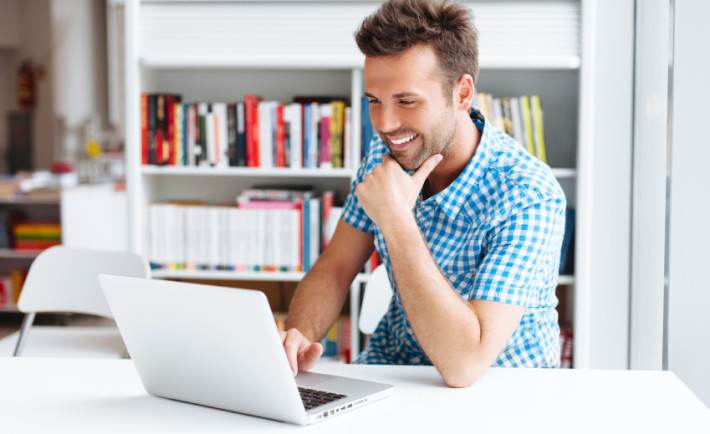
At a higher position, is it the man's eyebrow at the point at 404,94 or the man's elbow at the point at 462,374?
the man's eyebrow at the point at 404,94

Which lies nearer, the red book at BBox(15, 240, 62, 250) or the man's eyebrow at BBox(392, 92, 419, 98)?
the man's eyebrow at BBox(392, 92, 419, 98)

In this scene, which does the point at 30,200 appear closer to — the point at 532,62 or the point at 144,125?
the point at 144,125

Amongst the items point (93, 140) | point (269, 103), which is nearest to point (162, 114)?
point (269, 103)

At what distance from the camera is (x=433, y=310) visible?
1.56 meters

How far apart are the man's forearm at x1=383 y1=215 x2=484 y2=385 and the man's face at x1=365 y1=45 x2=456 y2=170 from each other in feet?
0.72

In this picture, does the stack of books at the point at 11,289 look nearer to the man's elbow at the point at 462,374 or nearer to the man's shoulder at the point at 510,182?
the man's shoulder at the point at 510,182

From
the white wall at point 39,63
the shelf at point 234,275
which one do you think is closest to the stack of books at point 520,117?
the shelf at point 234,275

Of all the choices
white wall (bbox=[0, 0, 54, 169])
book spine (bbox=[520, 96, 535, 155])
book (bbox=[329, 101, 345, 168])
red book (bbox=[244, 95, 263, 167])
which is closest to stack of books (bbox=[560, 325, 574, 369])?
book spine (bbox=[520, 96, 535, 155])

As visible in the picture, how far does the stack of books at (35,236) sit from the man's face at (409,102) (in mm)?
3710

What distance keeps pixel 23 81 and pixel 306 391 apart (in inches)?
320

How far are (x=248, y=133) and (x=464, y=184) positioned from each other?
1642 mm

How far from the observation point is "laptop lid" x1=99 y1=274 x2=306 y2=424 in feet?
4.14

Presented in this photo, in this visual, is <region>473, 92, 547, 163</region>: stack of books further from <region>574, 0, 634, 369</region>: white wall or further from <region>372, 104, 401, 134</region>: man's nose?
<region>372, 104, 401, 134</region>: man's nose

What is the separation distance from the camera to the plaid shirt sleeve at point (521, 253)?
64.1 inches
